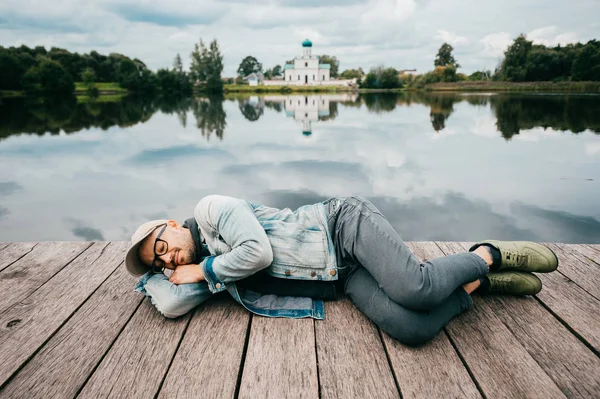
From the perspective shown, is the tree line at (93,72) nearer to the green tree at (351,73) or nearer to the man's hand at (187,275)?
the green tree at (351,73)

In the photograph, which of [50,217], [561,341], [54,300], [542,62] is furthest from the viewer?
[542,62]

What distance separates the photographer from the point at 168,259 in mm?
2086

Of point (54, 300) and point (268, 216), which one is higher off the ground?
point (268, 216)

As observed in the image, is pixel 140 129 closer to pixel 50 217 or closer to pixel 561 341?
pixel 50 217

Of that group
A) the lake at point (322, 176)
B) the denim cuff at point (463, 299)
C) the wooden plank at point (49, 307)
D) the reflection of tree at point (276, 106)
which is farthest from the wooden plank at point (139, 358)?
the reflection of tree at point (276, 106)

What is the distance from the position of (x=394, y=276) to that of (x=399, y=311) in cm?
16

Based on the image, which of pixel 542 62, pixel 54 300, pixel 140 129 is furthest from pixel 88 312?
pixel 542 62

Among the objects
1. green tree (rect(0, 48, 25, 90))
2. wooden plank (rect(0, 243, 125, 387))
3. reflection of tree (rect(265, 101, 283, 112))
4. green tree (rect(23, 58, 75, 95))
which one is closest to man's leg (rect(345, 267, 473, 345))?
wooden plank (rect(0, 243, 125, 387))

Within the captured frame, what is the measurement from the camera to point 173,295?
198 cm

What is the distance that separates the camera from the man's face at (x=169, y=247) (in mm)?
2031

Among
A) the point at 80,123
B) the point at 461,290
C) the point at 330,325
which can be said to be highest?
the point at 461,290

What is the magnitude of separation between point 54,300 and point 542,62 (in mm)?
58064

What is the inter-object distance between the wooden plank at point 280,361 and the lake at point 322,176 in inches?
112

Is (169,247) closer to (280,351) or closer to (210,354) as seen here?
(210,354)
